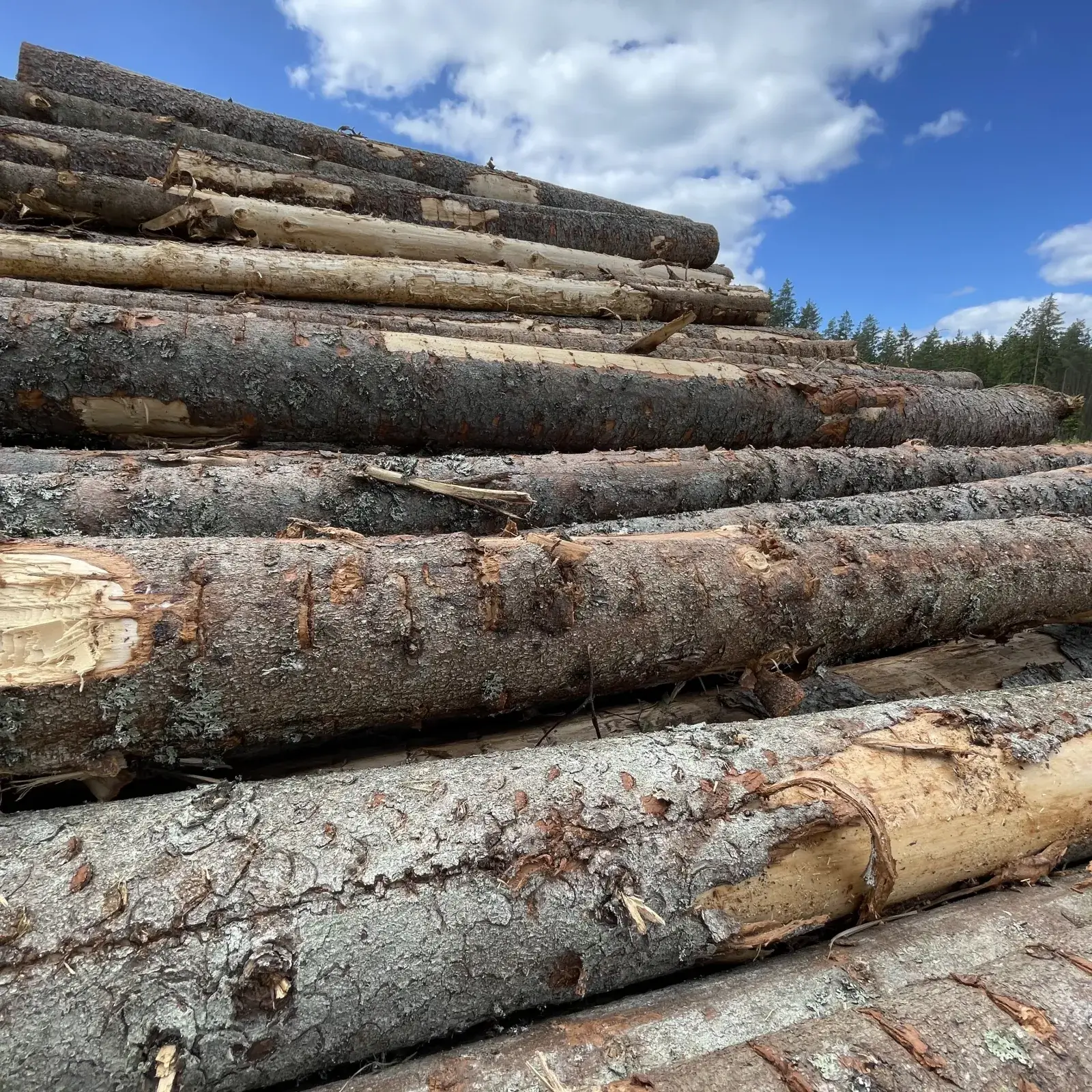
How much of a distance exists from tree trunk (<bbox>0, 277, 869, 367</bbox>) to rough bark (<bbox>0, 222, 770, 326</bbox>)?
0.31ft

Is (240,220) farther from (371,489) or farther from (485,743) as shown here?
(485,743)

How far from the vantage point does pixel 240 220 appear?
16.4 feet

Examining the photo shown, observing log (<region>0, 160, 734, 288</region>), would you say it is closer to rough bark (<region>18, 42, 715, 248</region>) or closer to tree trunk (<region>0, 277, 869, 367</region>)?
tree trunk (<region>0, 277, 869, 367</region>)

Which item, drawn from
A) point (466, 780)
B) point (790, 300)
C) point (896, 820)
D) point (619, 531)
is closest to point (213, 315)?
point (619, 531)

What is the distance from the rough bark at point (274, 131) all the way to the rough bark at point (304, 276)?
2.00 metres

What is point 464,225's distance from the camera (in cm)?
652

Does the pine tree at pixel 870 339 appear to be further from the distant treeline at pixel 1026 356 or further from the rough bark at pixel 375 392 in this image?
the rough bark at pixel 375 392

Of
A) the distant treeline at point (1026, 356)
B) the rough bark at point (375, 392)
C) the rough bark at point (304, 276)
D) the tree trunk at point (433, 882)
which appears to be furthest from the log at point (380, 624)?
the distant treeline at point (1026, 356)

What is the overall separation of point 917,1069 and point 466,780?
A: 1005 millimetres

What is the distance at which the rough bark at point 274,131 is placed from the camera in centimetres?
578

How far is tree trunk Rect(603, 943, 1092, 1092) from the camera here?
1160 millimetres

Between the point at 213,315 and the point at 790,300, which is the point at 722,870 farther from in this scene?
the point at 790,300

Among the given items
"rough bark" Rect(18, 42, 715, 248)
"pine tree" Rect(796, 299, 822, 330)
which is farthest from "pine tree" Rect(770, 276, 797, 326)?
"rough bark" Rect(18, 42, 715, 248)

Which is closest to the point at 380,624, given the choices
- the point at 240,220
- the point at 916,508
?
the point at 916,508
